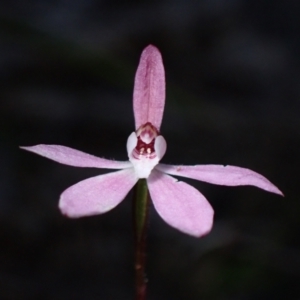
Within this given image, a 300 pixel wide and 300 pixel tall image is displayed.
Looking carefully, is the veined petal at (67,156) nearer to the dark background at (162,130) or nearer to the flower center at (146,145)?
the flower center at (146,145)

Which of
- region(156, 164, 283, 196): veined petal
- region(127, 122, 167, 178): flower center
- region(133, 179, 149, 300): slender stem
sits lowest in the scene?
region(133, 179, 149, 300): slender stem

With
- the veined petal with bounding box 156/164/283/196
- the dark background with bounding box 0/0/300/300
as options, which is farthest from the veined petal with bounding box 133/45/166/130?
the dark background with bounding box 0/0/300/300

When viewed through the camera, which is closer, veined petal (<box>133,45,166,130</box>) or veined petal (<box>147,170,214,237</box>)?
veined petal (<box>147,170,214,237</box>)

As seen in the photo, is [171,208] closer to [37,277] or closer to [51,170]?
[37,277]

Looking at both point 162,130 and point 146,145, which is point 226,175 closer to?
point 146,145

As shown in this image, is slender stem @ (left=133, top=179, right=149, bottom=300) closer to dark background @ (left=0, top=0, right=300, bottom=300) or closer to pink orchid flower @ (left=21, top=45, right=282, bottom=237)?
pink orchid flower @ (left=21, top=45, right=282, bottom=237)

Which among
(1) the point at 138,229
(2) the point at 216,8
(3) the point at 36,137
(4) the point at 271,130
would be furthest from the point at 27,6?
(1) the point at 138,229

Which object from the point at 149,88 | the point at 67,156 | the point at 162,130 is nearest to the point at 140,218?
the point at 67,156
